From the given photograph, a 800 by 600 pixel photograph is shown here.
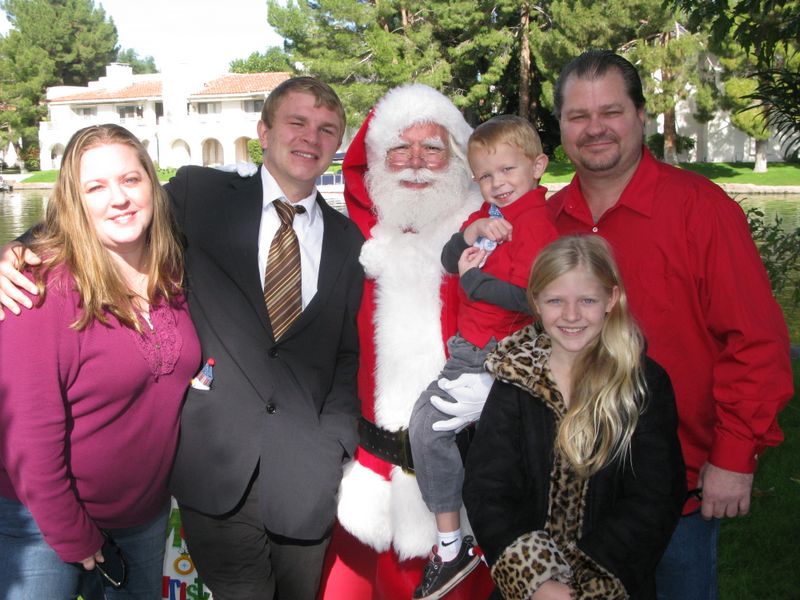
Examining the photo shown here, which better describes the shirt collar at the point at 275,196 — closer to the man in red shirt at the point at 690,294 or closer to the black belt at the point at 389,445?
the black belt at the point at 389,445

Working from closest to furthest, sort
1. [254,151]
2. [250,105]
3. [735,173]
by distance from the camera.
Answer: [735,173] → [254,151] → [250,105]

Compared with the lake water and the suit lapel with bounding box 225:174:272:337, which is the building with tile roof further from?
the suit lapel with bounding box 225:174:272:337

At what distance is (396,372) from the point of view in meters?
2.94

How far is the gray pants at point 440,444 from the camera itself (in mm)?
2670

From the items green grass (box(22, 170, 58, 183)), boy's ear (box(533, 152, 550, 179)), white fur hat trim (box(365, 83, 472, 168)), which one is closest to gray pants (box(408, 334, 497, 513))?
boy's ear (box(533, 152, 550, 179))

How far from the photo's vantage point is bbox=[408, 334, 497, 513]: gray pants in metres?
2.67

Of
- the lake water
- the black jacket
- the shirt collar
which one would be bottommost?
the lake water

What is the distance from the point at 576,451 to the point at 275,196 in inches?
61.6

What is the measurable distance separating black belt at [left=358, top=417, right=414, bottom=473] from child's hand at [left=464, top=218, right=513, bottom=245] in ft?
2.69

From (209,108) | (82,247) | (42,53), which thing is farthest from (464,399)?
(42,53)

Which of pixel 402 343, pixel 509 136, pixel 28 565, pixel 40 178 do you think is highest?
pixel 509 136

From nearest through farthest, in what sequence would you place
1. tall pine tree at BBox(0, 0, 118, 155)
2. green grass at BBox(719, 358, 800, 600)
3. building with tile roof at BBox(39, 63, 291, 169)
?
1. green grass at BBox(719, 358, 800, 600)
2. building with tile roof at BBox(39, 63, 291, 169)
3. tall pine tree at BBox(0, 0, 118, 155)

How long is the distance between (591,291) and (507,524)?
Result: 0.75 meters

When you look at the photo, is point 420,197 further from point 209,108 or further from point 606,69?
point 209,108
